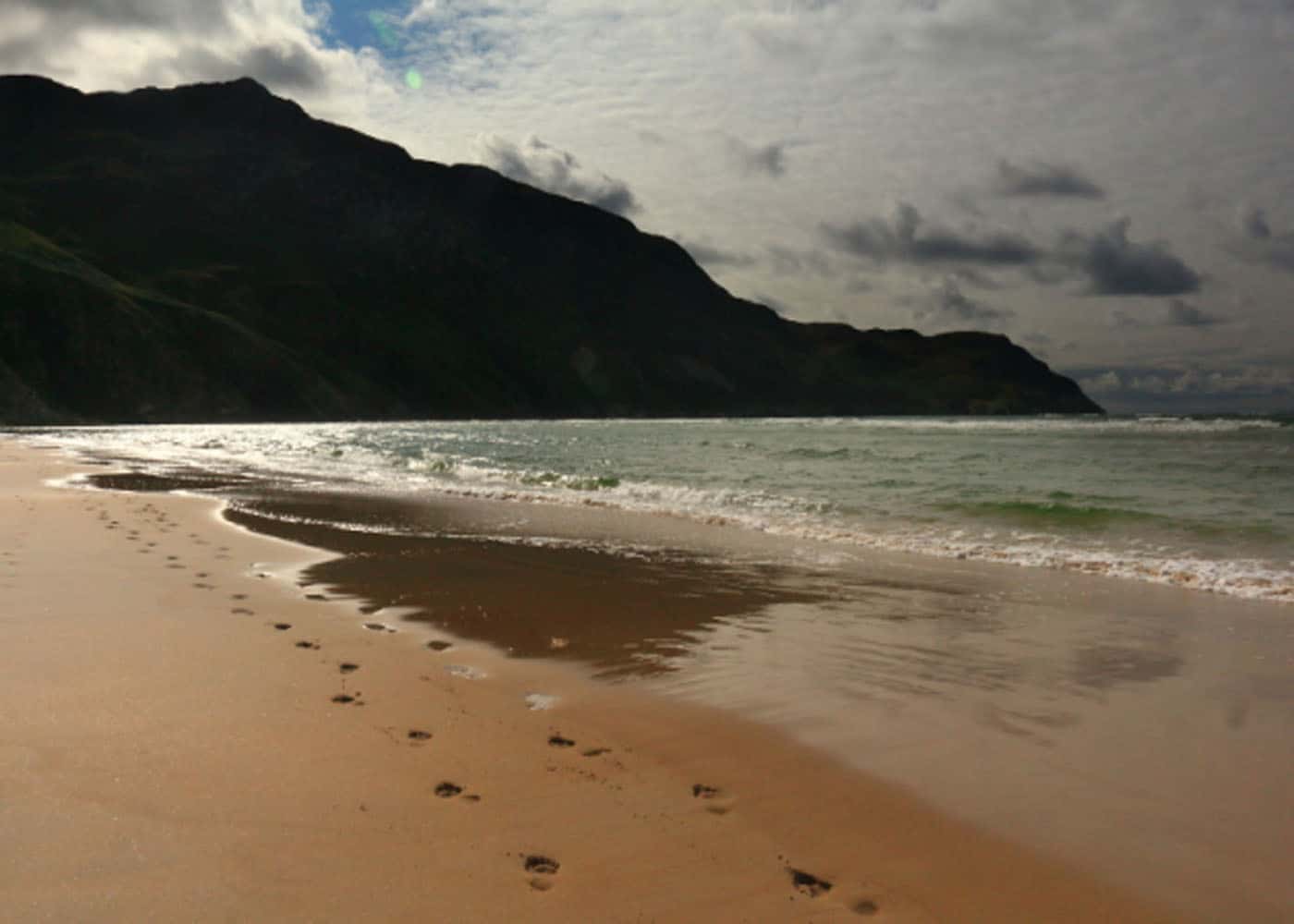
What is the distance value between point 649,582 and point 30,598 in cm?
586

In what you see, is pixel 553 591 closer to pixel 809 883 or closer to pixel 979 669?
pixel 979 669

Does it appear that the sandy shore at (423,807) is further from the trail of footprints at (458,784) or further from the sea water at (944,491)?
the sea water at (944,491)

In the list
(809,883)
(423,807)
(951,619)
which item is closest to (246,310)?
(951,619)

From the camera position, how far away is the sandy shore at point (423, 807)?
3.10m

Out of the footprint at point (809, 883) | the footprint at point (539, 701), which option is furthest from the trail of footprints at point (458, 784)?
the footprint at point (539, 701)

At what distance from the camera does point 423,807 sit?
378 centimetres

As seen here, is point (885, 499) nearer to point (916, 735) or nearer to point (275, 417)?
point (916, 735)

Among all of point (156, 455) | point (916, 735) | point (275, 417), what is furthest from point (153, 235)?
point (916, 735)

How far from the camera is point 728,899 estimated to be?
10.4 feet

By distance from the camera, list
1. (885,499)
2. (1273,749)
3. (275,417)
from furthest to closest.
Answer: (275,417)
(885,499)
(1273,749)

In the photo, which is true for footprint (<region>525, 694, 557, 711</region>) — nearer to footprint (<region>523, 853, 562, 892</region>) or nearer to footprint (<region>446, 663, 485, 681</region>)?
footprint (<region>446, 663, 485, 681</region>)

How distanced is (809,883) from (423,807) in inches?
64.3

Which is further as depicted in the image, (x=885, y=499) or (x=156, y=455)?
(x=156, y=455)

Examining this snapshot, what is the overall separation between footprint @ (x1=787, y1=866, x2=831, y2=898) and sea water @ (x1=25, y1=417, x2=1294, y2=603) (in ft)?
28.3
